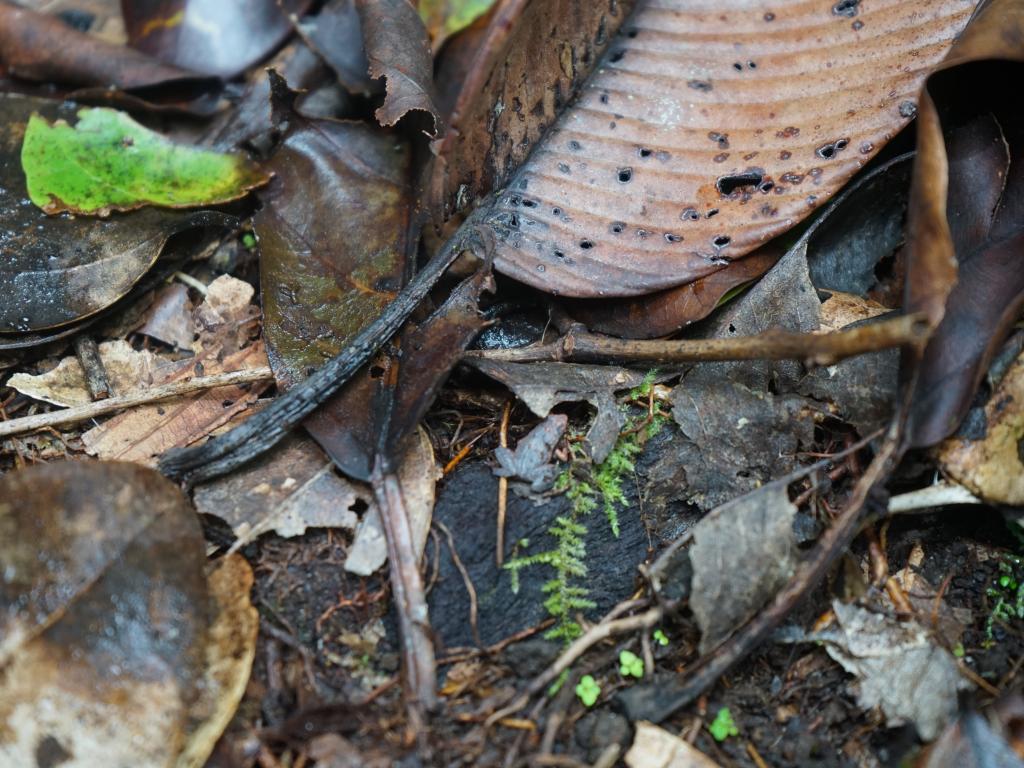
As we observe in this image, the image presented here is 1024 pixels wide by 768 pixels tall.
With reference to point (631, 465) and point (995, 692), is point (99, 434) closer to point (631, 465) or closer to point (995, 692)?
point (631, 465)

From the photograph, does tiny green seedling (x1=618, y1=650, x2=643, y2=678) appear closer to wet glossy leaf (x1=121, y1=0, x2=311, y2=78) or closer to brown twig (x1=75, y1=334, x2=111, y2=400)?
brown twig (x1=75, y1=334, x2=111, y2=400)

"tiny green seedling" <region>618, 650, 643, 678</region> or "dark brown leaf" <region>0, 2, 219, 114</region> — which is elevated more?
"dark brown leaf" <region>0, 2, 219, 114</region>

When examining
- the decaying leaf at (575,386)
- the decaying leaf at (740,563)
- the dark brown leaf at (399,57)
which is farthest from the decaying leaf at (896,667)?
the dark brown leaf at (399,57)

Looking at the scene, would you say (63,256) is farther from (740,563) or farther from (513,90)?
(740,563)

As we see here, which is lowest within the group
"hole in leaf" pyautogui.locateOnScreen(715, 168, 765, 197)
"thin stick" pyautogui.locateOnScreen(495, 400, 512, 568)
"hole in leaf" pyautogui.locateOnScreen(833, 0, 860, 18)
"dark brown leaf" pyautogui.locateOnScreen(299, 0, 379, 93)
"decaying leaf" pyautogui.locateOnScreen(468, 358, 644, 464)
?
"thin stick" pyautogui.locateOnScreen(495, 400, 512, 568)

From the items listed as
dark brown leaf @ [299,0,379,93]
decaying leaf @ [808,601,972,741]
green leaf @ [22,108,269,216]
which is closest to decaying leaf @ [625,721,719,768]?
decaying leaf @ [808,601,972,741]

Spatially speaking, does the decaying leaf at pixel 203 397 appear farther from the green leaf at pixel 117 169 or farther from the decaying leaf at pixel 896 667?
the decaying leaf at pixel 896 667
